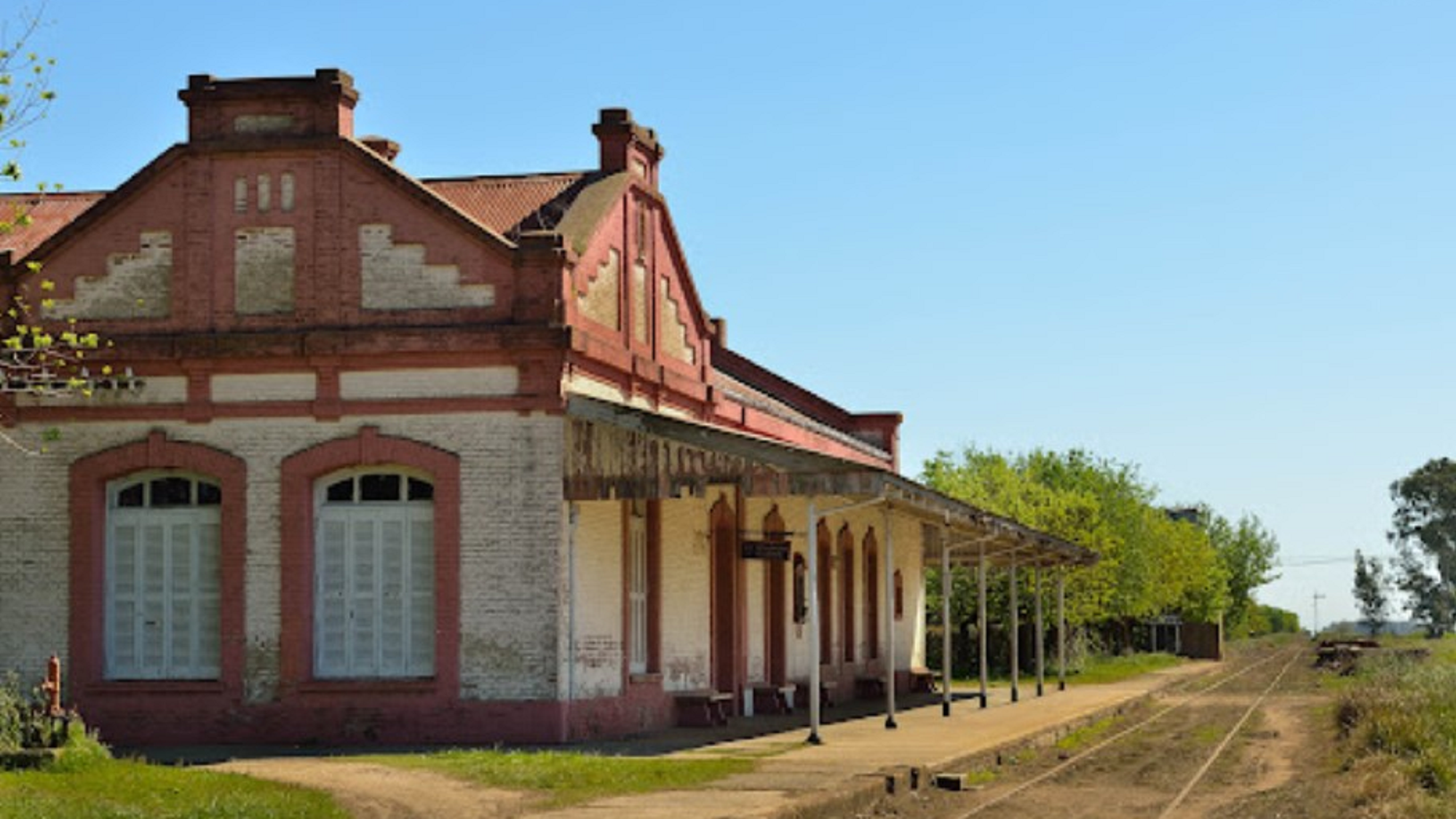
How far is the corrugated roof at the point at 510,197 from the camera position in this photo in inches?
1055

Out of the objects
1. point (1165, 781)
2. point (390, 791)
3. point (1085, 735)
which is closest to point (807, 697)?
point (1085, 735)

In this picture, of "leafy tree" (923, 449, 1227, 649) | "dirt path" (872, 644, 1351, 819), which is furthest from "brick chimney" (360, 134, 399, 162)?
"leafy tree" (923, 449, 1227, 649)

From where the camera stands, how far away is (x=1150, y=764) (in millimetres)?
24609

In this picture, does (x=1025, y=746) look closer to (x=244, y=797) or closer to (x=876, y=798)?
(x=876, y=798)

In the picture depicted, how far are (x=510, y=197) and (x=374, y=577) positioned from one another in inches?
243

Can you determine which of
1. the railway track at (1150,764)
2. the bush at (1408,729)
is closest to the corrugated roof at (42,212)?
the railway track at (1150,764)

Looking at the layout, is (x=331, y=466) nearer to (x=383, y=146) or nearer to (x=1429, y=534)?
(x=383, y=146)

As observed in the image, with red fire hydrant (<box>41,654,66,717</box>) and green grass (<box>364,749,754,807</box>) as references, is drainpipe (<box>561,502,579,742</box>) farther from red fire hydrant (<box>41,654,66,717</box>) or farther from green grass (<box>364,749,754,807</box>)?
red fire hydrant (<box>41,654,66,717</box>)

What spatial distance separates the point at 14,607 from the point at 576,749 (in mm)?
7177

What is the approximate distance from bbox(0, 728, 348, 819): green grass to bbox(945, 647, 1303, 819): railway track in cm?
566

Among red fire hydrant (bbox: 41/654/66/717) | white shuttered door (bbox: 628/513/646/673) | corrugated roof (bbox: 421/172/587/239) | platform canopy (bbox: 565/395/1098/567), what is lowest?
red fire hydrant (bbox: 41/654/66/717)

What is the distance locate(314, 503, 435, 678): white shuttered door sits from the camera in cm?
2400

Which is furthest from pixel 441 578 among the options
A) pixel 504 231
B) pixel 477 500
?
pixel 504 231

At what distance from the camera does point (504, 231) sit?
26.7m
